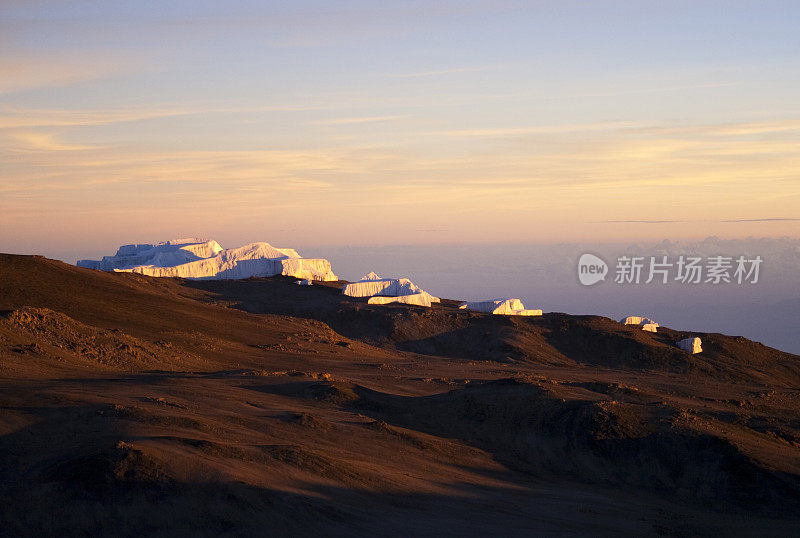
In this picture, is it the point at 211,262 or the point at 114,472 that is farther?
the point at 211,262

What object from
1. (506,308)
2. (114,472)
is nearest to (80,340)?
(114,472)

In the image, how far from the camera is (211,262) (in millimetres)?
75125

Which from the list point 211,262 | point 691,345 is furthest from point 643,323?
point 211,262

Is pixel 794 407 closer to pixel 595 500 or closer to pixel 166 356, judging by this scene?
pixel 595 500

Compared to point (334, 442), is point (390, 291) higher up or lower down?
higher up

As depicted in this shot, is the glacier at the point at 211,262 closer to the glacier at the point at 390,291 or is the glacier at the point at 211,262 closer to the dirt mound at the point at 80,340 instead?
the glacier at the point at 390,291

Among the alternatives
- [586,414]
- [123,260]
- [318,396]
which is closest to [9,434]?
[318,396]

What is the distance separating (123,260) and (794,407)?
212 ft

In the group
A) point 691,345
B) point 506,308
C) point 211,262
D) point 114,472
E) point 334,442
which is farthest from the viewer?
point 211,262

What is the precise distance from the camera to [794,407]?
117 ft

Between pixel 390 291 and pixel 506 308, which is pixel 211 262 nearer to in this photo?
pixel 390 291

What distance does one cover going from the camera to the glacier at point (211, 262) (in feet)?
243

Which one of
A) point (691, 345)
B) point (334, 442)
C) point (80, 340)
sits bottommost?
point (334, 442)

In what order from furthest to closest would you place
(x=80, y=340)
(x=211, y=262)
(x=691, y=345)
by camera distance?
(x=211, y=262)
(x=691, y=345)
(x=80, y=340)
